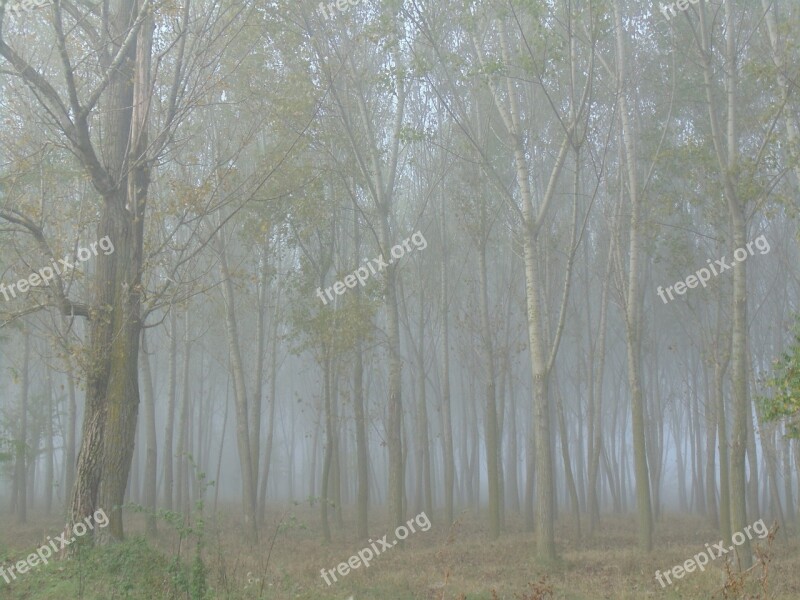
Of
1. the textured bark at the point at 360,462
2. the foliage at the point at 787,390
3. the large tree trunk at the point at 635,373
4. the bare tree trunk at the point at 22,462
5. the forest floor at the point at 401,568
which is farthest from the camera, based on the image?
the bare tree trunk at the point at 22,462

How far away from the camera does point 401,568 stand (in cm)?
1159

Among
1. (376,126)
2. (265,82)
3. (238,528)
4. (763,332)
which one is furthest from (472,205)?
(763,332)

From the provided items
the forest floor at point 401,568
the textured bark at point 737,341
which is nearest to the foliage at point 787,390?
the forest floor at point 401,568

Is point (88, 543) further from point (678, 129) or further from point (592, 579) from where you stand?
point (678, 129)

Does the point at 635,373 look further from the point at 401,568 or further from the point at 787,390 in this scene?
the point at 787,390

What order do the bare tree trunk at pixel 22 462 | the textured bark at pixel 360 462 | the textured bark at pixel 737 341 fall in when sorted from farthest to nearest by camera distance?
the bare tree trunk at pixel 22 462, the textured bark at pixel 360 462, the textured bark at pixel 737 341

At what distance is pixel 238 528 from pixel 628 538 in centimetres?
976

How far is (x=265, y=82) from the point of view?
15.5 meters

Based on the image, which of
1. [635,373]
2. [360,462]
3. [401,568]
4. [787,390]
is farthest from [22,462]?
[787,390]

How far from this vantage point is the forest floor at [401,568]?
289 inches

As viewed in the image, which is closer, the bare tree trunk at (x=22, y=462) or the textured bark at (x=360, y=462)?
the textured bark at (x=360, y=462)

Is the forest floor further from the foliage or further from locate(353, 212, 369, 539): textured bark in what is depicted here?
the foliage

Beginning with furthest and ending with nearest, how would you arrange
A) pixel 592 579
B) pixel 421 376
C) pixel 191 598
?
pixel 421 376, pixel 592 579, pixel 191 598

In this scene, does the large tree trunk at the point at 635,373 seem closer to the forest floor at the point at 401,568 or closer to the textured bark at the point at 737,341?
the forest floor at the point at 401,568
